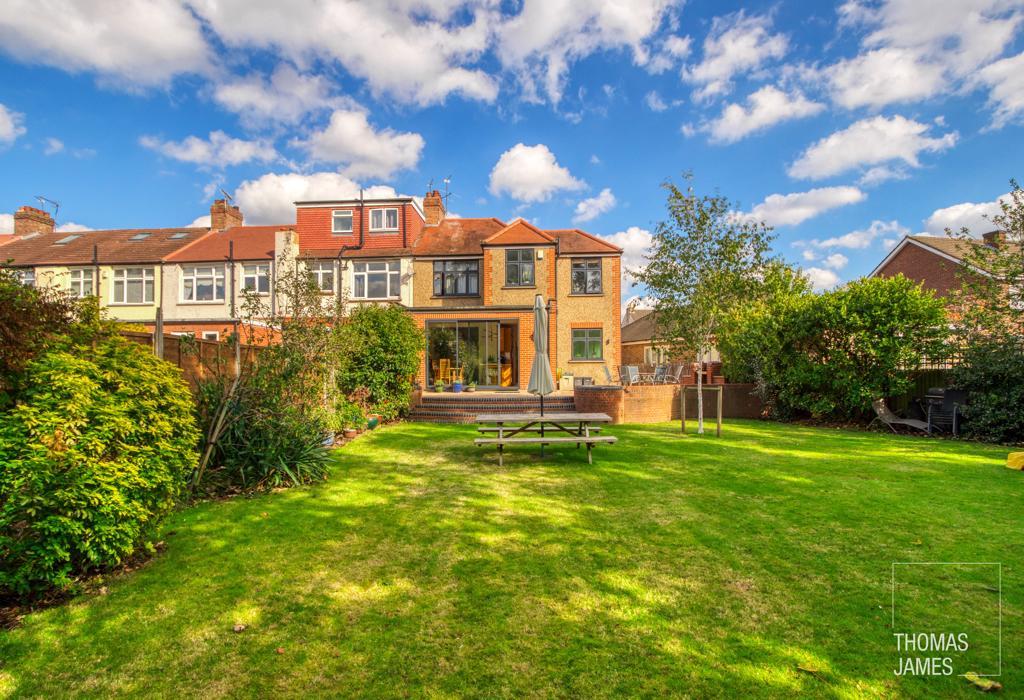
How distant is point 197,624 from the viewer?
136 inches

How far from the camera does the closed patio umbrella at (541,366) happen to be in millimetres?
10266

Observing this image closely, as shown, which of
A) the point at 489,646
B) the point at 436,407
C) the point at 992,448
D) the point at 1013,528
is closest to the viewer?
the point at 489,646

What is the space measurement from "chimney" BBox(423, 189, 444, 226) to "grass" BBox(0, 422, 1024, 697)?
2248 centimetres

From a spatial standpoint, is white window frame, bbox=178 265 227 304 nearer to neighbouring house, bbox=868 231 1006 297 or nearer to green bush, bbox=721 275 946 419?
green bush, bbox=721 275 946 419

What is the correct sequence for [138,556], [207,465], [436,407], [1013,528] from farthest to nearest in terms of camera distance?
[436,407] → [207,465] → [1013,528] → [138,556]

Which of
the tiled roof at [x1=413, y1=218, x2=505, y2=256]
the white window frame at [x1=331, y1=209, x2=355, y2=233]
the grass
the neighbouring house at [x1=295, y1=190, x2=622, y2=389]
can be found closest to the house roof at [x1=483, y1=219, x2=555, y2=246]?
the neighbouring house at [x1=295, y1=190, x2=622, y2=389]

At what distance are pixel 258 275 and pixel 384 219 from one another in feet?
23.7

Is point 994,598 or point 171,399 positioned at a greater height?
point 171,399

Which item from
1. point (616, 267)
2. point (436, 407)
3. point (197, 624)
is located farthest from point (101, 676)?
point (616, 267)

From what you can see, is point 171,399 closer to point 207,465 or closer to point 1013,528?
point 207,465

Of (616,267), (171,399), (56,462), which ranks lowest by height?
(56,462)

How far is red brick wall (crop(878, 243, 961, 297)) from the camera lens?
78.0 ft

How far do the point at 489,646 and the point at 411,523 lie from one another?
2.49 metres

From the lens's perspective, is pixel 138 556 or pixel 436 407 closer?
pixel 138 556
